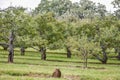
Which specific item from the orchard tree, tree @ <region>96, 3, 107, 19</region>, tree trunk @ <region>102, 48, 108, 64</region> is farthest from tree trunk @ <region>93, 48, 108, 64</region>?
tree @ <region>96, 3, 107, 19</region>

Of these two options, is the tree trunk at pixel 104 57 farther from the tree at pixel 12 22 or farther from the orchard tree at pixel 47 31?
the tree at pixel 12 22

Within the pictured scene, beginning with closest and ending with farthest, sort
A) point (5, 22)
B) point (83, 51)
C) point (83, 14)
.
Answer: point (83, 51)
point (5, 22)
point (83, 14)

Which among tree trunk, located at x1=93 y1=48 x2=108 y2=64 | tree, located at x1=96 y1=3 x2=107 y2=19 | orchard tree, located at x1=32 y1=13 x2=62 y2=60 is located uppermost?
tree, located at x1=96 y1=3 x2=107 y2=19

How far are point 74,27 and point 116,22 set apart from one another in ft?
34.7

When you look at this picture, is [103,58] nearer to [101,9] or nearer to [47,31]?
[47,31]

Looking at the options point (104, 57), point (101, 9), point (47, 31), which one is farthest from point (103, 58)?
point (101, 9)

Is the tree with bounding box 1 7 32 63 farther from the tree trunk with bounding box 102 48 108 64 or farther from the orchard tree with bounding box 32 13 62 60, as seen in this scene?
the tree trunk with bounding box 102 48 108 64

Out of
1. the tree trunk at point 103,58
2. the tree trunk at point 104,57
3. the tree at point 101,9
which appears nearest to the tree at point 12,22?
the tree trunk at point 103,58

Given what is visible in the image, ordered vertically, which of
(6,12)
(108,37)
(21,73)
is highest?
(6,12)

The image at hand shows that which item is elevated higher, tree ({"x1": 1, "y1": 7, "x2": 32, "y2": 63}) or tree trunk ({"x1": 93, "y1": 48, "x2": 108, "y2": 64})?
tree ({"x1": 1, "y1": 7, "x2": 32, "y2": 63})

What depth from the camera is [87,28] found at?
262 ft

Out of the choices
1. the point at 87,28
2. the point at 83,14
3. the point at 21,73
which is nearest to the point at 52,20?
the point at 87,28

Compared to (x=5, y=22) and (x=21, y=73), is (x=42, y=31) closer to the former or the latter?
(x=5, y=22)

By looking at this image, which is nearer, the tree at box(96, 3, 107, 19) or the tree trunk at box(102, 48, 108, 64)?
the tree trunk at box(102, 48, 108, 64)
